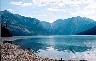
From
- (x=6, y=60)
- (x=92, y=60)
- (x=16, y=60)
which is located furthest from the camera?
(x=92, y=60)

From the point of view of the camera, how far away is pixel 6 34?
18125cm

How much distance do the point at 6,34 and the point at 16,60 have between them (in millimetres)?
149932

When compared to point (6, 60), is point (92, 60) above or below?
below

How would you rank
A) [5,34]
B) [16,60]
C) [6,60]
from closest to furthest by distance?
[6,60] → [16,60] → [5,34]

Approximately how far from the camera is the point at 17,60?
111 feet

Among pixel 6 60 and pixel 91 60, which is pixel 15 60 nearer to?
pixel 6 60

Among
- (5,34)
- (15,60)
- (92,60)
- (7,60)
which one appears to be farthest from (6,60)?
(5,34)

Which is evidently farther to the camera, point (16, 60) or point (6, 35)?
point (6, 35)

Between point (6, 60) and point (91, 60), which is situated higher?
point (6, 60)

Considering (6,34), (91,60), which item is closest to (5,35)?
(6,34)

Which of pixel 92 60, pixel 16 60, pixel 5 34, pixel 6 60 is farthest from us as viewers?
pixel 5 34

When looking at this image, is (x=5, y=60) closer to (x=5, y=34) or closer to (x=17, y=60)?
(x=17, y=60)

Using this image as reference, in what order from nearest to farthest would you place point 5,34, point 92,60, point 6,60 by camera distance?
point 6,60
point 92,60
point 5,34

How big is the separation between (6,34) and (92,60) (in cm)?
13668
